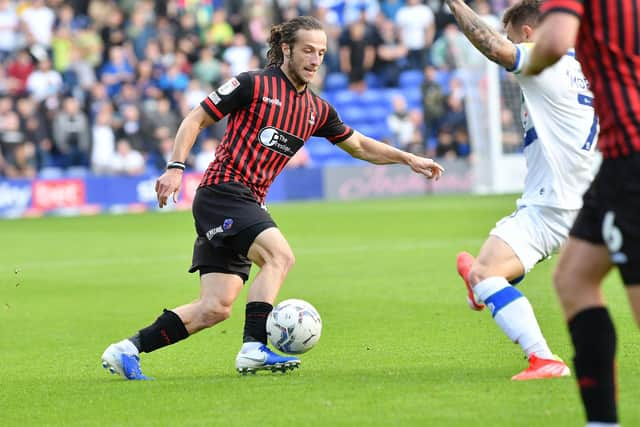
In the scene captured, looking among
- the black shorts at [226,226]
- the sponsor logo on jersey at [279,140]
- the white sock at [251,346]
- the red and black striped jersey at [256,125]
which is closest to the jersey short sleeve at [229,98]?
the red and black striped jersey at [256,125]

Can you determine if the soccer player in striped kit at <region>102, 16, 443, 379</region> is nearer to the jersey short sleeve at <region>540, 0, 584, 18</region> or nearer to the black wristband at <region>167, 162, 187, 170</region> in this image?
the black wristband at <region>167, 162, 187, 170</region>

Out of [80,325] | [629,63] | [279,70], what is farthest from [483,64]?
[629,63]

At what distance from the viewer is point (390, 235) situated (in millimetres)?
18312

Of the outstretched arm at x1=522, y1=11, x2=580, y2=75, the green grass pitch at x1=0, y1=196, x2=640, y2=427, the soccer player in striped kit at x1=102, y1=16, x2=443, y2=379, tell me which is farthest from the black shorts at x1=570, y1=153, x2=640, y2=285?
the soccer player in striped kit at x1=102, y1=16, x2=443, y2=379

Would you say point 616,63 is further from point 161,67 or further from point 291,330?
point 161,67

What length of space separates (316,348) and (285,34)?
2.26 metres

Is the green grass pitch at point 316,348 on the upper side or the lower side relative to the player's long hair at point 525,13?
lower

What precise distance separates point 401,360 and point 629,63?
11.4 feet

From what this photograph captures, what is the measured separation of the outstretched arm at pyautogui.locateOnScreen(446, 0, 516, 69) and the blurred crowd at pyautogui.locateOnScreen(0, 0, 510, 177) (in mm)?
19690

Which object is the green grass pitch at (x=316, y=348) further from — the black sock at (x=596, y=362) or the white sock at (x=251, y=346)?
the black sock at (x=596, y=362)

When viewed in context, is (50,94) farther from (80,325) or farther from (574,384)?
(574,384)

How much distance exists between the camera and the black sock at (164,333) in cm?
741

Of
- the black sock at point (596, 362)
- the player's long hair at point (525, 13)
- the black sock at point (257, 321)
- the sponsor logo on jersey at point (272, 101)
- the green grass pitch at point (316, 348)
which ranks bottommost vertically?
the green grass pitch at point (316, 348)

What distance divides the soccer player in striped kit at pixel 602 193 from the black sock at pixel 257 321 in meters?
Answer: 2.77
